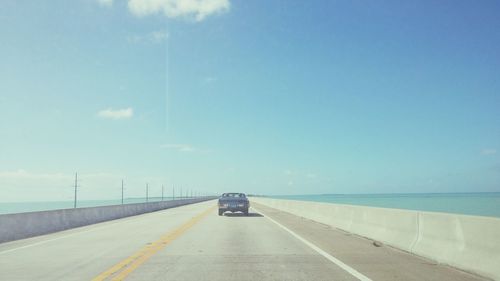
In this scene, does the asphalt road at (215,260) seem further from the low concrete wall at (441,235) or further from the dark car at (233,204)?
the dark car at (233,204)

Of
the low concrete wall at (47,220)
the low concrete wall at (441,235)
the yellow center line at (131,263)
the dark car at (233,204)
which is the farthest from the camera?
the dark car at (233,204)

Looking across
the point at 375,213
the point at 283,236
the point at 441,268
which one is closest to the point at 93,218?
the point at 283,236

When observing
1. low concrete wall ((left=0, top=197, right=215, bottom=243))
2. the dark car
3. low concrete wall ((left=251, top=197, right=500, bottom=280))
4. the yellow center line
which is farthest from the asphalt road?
the dark car

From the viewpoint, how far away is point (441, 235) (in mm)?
10148

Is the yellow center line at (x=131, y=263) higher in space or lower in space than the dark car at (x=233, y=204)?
lower

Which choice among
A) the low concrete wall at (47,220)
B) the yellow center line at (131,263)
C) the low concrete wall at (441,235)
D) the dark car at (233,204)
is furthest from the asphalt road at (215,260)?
the dark car at (233,204)

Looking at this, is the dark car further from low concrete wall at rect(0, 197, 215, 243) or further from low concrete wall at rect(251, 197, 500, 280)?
low concrete wall at rect(251, 197, 500, 280)

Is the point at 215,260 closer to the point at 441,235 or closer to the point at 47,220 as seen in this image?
the point at 441,235

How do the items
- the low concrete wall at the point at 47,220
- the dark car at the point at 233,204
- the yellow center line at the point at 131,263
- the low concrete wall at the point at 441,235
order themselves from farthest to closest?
the dark car at the point at 233,204
the low concrete wall at the point at 47,220
the yellow center line at the point at 131,263
the low concrete wall at the point at 441,235

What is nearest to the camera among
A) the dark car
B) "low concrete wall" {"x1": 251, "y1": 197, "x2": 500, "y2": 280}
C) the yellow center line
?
"low concrete wall" {"x1": 251, "y1": 197, "x2": 500, "y2": 280}

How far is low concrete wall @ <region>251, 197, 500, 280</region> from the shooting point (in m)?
8.29

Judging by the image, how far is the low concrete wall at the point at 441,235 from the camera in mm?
8289

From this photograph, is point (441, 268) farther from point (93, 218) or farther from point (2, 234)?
point (93, 218)

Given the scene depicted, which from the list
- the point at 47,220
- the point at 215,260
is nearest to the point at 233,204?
the point at 47,220
